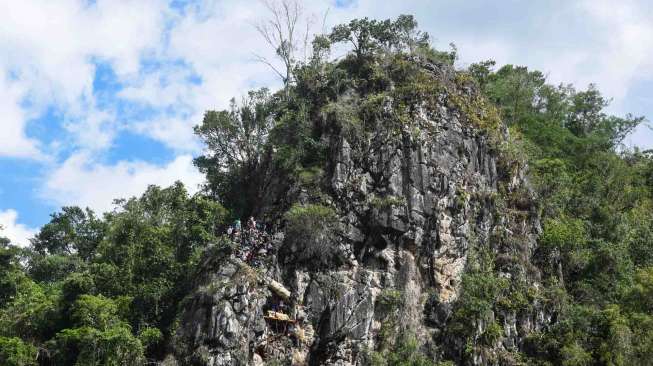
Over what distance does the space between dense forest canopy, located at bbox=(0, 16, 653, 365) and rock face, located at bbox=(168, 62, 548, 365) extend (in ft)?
2.43

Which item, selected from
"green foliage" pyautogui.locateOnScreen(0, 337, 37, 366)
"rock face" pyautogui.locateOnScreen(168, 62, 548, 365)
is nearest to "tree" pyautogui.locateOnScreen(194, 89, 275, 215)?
"rock face" pyautogui.locateOnScreen(168, 62, 548, 365)

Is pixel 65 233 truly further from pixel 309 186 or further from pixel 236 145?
pixel 309 186

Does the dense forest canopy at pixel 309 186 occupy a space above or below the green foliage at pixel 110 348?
above

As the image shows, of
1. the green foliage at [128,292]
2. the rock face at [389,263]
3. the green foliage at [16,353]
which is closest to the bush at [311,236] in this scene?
the rock face at [389,263]

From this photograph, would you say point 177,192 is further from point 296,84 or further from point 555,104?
point 555,104

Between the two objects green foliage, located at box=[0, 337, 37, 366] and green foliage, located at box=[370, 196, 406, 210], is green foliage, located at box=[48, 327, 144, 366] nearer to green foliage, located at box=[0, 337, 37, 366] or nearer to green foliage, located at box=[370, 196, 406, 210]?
green foliage, located at box=[0, 337, 37, 366]

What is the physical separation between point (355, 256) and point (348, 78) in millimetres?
9032

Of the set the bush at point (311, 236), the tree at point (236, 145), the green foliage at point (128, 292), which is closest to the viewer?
the green foliage at point (128, 292)

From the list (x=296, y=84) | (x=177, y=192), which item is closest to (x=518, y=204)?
(x=296, y=84)

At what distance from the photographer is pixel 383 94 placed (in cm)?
2628

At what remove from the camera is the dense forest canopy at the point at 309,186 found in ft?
70.6

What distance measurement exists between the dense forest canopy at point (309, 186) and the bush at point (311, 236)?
199 cm

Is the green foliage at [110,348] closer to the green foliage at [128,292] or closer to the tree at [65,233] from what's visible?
the green foliage at [128,292]

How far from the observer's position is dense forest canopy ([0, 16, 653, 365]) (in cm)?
2152
